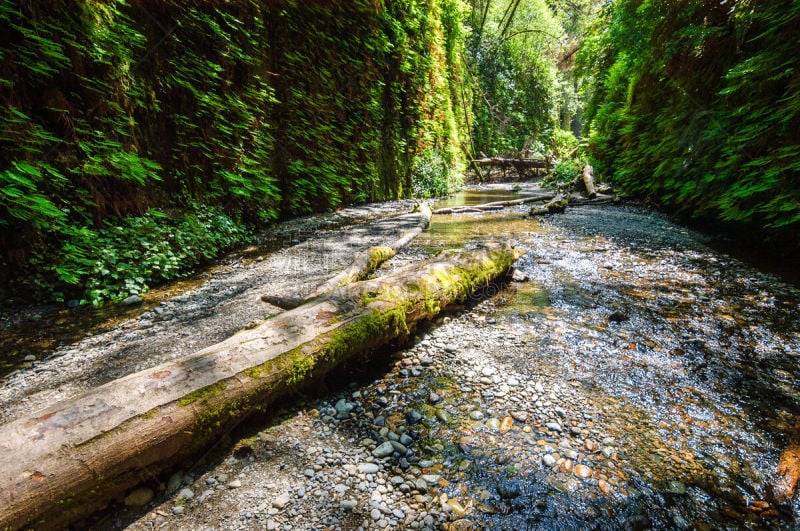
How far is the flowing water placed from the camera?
145 cm

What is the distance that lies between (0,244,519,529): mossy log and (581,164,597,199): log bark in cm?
1037

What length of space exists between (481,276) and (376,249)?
1.53 meters

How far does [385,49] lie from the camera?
10.2 metres

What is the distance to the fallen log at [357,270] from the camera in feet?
9.08

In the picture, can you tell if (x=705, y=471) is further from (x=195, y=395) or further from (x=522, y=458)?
(x=195, y=395)

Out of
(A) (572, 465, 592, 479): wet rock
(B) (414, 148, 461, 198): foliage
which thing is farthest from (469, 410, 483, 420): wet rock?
(B) (414, 148, 461, 198): foliage

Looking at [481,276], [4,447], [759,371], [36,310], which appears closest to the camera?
[4,447]

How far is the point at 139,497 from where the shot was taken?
1.46 meters

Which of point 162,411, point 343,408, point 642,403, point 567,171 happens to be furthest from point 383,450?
point 567,171

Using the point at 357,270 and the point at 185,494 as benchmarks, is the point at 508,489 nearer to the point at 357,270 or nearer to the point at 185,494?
the point at 185,494

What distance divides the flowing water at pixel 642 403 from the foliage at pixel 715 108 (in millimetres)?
1321

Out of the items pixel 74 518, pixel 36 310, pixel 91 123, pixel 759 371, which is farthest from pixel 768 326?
pixel 91 123

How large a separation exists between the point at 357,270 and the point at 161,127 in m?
Answer: 3.67

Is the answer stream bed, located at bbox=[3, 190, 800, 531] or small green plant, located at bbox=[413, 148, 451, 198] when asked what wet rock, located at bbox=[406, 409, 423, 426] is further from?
small green plant, located at bbox=[413, 148, 451, 198]
